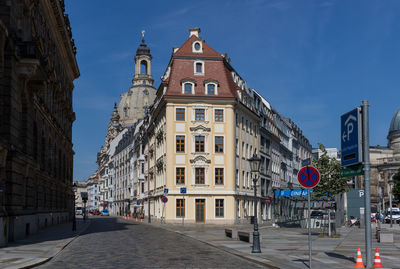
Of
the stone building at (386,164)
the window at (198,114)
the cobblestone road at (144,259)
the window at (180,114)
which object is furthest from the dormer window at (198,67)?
the stone building at (386,164)

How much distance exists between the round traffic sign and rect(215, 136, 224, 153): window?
45.3 meters

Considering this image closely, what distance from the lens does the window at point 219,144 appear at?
6023 cm

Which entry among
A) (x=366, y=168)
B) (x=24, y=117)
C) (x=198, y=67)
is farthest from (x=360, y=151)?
(x=198, y=67)

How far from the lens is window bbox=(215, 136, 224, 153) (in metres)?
60.2

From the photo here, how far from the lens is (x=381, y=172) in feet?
487

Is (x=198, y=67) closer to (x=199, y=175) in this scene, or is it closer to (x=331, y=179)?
(x=199, y=175)

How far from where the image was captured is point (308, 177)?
14.7 m

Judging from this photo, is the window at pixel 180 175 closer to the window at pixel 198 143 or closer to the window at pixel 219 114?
the window at pixel 198 143

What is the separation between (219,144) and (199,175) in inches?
167

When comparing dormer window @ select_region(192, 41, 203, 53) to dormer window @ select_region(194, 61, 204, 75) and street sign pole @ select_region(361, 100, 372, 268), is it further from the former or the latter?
street sign pole @ select_region(361, 100, 372, 268)

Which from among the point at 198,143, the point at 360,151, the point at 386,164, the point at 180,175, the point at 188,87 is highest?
the point at 188,87

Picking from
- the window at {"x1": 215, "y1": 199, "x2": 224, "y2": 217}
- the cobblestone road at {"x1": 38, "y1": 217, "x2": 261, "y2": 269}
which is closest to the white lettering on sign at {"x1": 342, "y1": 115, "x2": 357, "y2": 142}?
the cobblestone road at {"x1": 38, "y1": 217, "x2": 261, "y2": 269}

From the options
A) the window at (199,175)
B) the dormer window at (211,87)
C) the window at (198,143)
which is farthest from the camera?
the dormer window at (211,87)

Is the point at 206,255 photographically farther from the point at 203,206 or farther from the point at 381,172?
the point at 381,172
